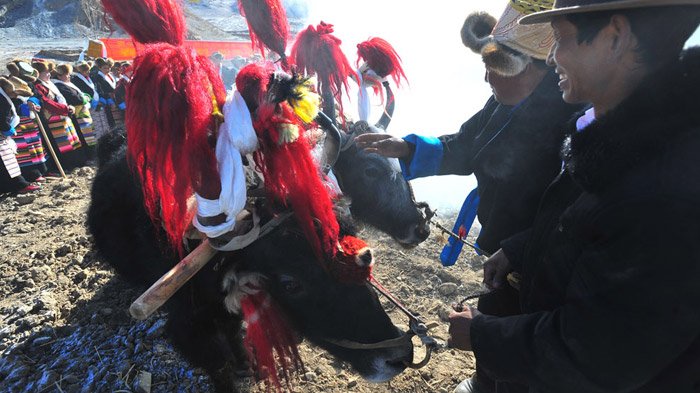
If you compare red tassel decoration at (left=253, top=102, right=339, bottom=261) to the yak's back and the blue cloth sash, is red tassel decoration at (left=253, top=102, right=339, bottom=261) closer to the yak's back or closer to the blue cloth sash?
the yak's back

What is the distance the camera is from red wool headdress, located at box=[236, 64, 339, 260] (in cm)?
184

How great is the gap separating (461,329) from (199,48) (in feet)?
54.0

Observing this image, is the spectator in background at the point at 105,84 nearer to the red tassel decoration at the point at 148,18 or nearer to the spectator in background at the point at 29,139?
the spectator in background at the point at 29,139

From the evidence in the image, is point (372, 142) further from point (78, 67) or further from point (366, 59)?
point (78, 67)

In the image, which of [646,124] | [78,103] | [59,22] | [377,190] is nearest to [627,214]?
[646,124]

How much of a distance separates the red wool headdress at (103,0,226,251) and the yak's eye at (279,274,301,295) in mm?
640

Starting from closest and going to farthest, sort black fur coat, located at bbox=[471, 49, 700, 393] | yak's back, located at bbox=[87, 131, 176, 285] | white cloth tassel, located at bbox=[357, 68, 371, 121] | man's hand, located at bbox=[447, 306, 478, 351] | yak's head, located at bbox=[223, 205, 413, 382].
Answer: black fur coat, located at bbox=[471, 49, 700, 393]
man's hand, located at bbox=[447, 306, 478, 351]
yak's head, located at bbox=[223, 205, 413, 382]
yak's back, located at bbox=[87, 131, 176, 285]
white cloth tassel, located at bbox=[357, 68, 371, 121]

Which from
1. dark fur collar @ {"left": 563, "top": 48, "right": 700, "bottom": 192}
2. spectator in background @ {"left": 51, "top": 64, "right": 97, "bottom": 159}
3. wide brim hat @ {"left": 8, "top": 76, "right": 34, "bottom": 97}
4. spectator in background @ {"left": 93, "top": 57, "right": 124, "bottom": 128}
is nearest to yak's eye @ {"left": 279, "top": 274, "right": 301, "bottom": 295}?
dark fur collar @ {"left": 563, "top": 48, "right": 700, "bottom": 192}

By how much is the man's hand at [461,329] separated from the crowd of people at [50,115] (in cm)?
802

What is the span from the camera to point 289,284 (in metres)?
2.27

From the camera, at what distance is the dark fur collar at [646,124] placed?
1040 millimetres

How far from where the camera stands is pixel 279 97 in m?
1.83

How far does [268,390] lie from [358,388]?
0.79 meters

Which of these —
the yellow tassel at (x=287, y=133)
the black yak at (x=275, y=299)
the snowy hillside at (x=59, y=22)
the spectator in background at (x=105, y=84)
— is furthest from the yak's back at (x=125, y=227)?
the snowy hillside at (x=59, y=22)
